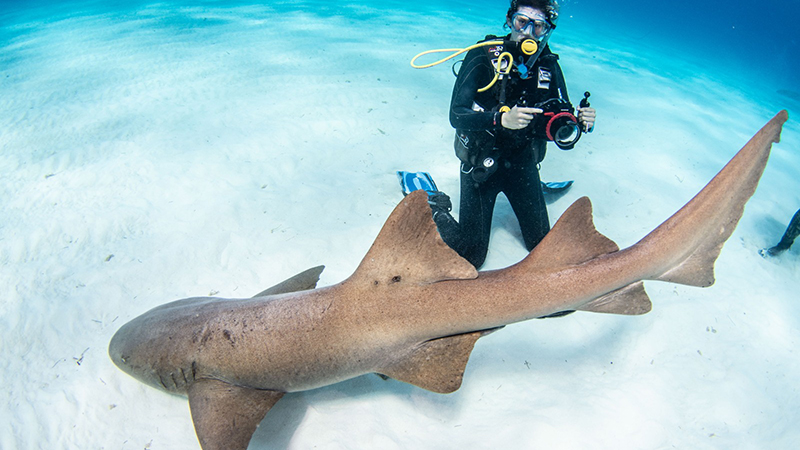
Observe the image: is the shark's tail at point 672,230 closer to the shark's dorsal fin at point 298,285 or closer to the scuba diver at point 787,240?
the shark's dorsal fin at point 298,285

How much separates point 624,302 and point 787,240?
4839 mm

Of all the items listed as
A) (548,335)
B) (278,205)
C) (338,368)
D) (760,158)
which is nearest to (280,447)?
(338,368)

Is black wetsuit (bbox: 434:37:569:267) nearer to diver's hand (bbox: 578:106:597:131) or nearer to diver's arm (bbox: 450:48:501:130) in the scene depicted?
diver's arm (bbox: 450:48:501:130)

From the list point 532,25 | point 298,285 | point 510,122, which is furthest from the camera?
point 532,25

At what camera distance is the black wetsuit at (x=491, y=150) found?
3.85m

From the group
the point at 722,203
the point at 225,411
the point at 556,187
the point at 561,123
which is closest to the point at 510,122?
the point at 561,123

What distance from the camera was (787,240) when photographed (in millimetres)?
4969

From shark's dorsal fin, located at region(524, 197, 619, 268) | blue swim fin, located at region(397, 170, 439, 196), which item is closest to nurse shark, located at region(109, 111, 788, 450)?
shark's dorsal fin, located at region(524, 197, 619, 268)

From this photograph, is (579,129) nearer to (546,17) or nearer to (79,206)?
(546,17)

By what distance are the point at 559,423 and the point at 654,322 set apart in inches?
68.6

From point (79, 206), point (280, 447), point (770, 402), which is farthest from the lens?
point (79, 206)

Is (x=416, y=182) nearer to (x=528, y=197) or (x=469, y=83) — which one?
(x=528, y=197)

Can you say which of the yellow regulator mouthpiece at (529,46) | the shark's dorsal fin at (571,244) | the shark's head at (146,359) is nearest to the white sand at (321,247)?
the shark's head at (146,359)

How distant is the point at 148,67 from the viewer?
9594 mm
